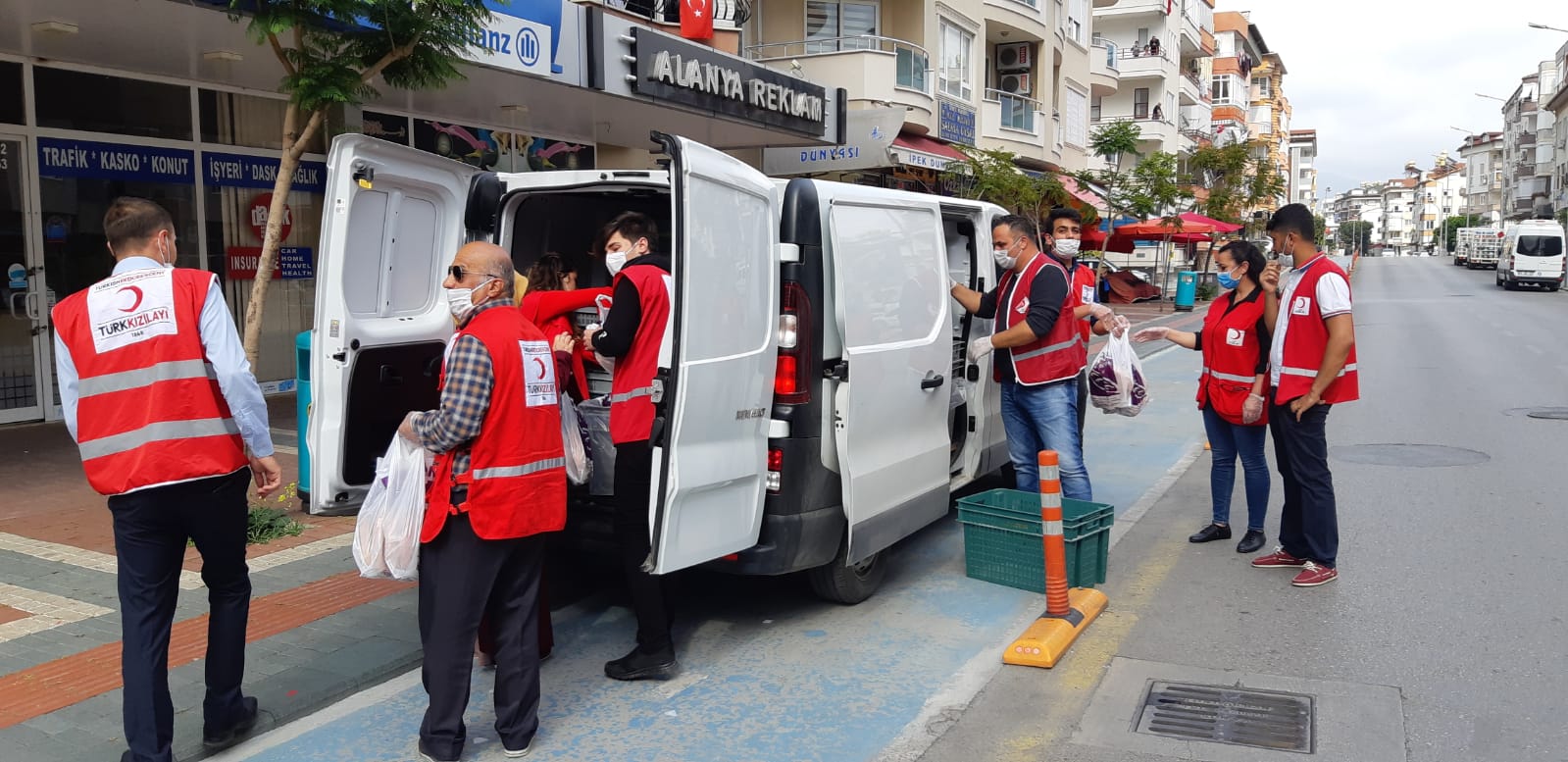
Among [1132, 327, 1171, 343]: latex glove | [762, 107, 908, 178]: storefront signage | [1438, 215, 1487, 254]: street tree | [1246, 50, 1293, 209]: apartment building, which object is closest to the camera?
[1132, 327, 1171, 343]: latex glove

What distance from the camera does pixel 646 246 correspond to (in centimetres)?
493

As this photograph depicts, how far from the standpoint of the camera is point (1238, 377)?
6.51 m

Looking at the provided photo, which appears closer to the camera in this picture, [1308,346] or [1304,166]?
[1308,346]

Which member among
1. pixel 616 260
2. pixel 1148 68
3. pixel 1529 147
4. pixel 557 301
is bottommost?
pixel 557 301

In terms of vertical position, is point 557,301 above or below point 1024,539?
above

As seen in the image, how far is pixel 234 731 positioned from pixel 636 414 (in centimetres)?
185

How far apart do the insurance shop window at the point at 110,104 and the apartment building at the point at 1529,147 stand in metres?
105

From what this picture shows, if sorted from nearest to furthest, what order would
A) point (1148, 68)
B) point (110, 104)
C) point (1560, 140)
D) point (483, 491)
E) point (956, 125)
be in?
point (483, 491), point (110, 104), point (956, 125), point (1148, 68), point (1560, 140)

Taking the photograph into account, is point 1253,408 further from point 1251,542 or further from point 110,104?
point 110,104

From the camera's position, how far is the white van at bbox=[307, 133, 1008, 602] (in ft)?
14.1

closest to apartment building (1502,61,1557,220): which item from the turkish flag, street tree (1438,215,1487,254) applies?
street tree (1438,215,1487,254)

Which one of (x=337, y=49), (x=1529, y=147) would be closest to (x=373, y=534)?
(x=337, y=49)

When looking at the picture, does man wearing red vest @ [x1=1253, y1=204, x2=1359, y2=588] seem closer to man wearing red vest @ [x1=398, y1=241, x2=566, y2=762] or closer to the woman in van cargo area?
the woman in van cargo area

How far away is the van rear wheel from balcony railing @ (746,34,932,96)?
18.9m
